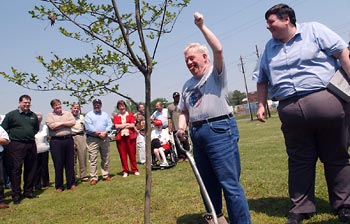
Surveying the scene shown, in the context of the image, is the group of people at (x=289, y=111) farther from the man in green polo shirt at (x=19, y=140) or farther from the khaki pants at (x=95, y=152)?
the khaki pants at (x=95, y=152)

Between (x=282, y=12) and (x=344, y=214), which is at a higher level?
(x=282, y=12)

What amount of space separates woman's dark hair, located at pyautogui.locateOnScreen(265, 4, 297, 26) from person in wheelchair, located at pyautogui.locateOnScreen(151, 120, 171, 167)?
6996 millimetres

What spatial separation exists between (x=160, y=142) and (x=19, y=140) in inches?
163

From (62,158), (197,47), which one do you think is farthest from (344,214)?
(62,158)

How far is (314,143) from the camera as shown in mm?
3758

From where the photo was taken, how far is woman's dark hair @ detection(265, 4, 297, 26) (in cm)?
361

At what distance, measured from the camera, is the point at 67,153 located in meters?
8.38

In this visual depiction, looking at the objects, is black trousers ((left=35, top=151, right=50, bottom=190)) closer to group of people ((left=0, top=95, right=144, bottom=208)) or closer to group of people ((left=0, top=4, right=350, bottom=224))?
group of people ((left=0, top=95, right=144, bottom=208))

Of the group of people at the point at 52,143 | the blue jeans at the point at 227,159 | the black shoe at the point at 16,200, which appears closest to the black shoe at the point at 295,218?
the blue jeans at the point at 227,159

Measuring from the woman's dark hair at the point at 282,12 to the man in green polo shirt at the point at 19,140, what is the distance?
18.6 ft

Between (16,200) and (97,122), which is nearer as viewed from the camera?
(16,200)

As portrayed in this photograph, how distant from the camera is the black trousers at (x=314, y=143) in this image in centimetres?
348

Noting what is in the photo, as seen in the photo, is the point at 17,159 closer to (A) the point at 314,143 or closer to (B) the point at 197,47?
(B) the point at 197,47

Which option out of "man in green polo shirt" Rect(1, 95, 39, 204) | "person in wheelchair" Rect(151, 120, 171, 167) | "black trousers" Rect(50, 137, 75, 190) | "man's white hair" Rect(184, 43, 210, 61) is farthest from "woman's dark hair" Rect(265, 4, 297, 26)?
"person in wheelchair" Rect(151, 120, 171, 167)
